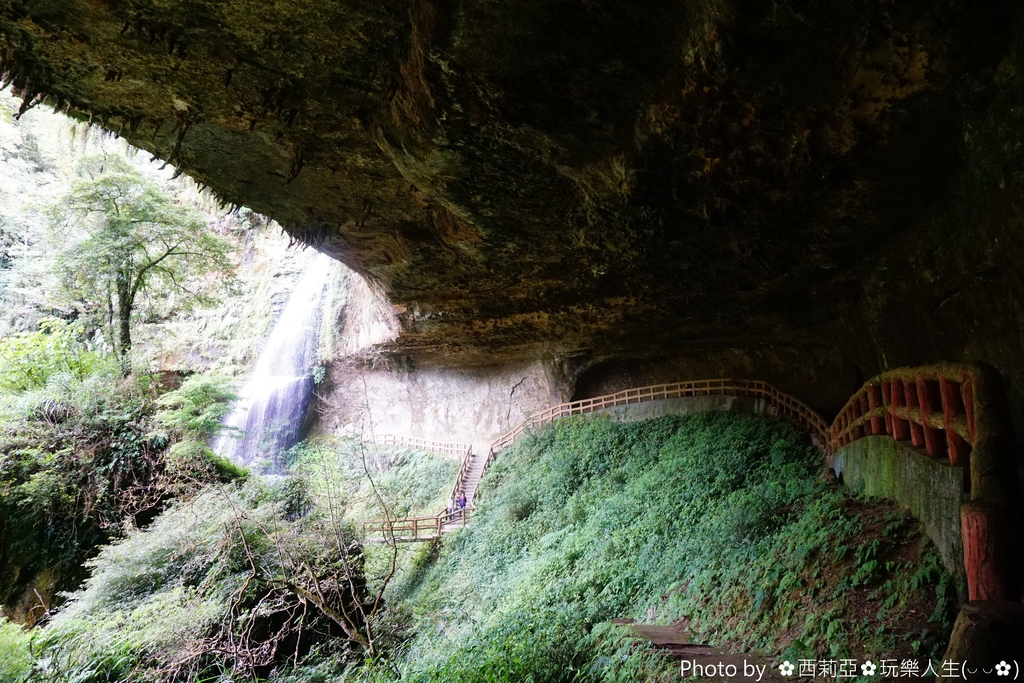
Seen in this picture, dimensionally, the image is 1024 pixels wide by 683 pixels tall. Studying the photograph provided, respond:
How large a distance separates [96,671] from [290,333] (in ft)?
55.9

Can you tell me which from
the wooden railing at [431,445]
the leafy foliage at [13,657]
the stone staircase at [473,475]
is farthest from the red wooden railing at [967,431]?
the wooden railing at [431,445]

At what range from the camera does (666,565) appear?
788 centimetres

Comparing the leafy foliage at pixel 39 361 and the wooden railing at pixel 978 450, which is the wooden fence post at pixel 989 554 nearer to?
the wooden railing at pixel 978 450

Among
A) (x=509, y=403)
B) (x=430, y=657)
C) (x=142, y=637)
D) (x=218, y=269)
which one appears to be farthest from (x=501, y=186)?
(x=218, y=269)

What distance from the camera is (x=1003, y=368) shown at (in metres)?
6.37

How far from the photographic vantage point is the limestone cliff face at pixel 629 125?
4.84m

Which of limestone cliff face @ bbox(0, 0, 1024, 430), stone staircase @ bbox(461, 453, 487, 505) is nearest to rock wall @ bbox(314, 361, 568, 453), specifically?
stone staircase @ bbox(461, 453, 487, 505)

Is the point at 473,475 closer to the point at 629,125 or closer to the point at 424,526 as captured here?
the point at 424,526

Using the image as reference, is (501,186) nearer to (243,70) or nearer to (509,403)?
(243,70)

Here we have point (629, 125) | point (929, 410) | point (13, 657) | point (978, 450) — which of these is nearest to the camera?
point (978, 450)

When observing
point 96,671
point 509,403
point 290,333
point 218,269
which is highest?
point 218,269

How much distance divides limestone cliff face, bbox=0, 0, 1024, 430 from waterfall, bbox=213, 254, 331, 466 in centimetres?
1403

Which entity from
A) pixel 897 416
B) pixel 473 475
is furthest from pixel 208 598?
pixel 897 416

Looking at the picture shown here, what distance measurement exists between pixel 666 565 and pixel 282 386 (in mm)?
18988
